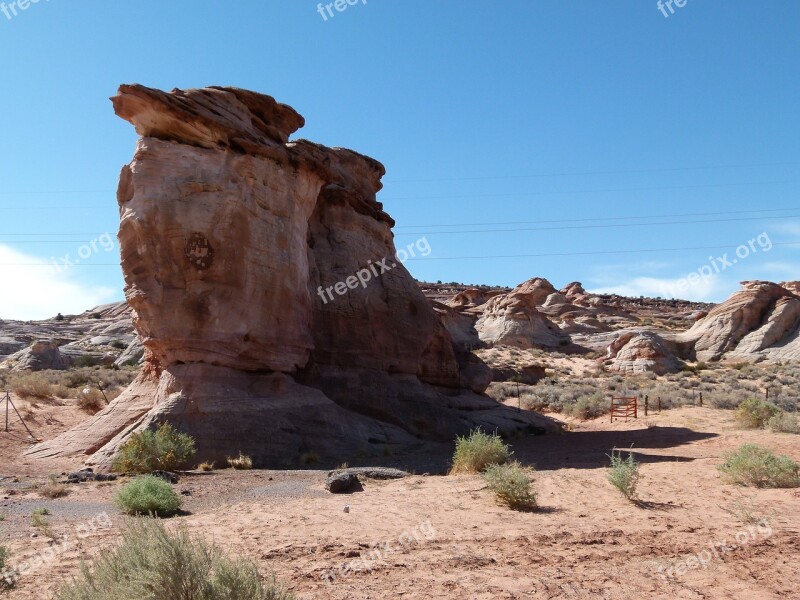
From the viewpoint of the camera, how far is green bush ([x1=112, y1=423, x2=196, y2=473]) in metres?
12.1

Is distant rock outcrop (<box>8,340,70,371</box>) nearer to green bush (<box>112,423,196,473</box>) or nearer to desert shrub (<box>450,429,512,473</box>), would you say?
green bush (<box>112,423,196,473</box>)

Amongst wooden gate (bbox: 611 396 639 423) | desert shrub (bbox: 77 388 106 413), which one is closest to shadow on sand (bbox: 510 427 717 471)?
wooden gate (bbox: 611 396 639 423)

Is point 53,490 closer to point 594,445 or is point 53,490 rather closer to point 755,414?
point 594,445

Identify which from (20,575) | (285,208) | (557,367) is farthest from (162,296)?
(557,367)

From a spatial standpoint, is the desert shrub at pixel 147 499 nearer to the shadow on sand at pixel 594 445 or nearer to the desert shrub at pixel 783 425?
the shadow on sand at pixel 594 445

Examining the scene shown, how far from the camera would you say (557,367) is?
4447cm

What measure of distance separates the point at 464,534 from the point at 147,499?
4.19 metres

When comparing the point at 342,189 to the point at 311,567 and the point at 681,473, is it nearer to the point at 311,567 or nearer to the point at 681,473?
the point at 681,473

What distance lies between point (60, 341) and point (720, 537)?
51.6 m

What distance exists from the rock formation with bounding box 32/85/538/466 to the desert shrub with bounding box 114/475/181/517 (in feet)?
15.2

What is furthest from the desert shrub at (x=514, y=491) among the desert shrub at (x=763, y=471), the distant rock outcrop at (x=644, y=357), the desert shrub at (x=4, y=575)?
the distant rock outcrop at (x=644, y=357)

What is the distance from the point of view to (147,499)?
27.7 ft

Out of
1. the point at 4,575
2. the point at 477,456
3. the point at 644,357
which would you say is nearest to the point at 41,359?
the point at 477,456

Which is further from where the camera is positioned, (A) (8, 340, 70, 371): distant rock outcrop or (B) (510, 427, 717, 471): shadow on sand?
(A) (8, 340, 70, 371): distant rock outcrop
